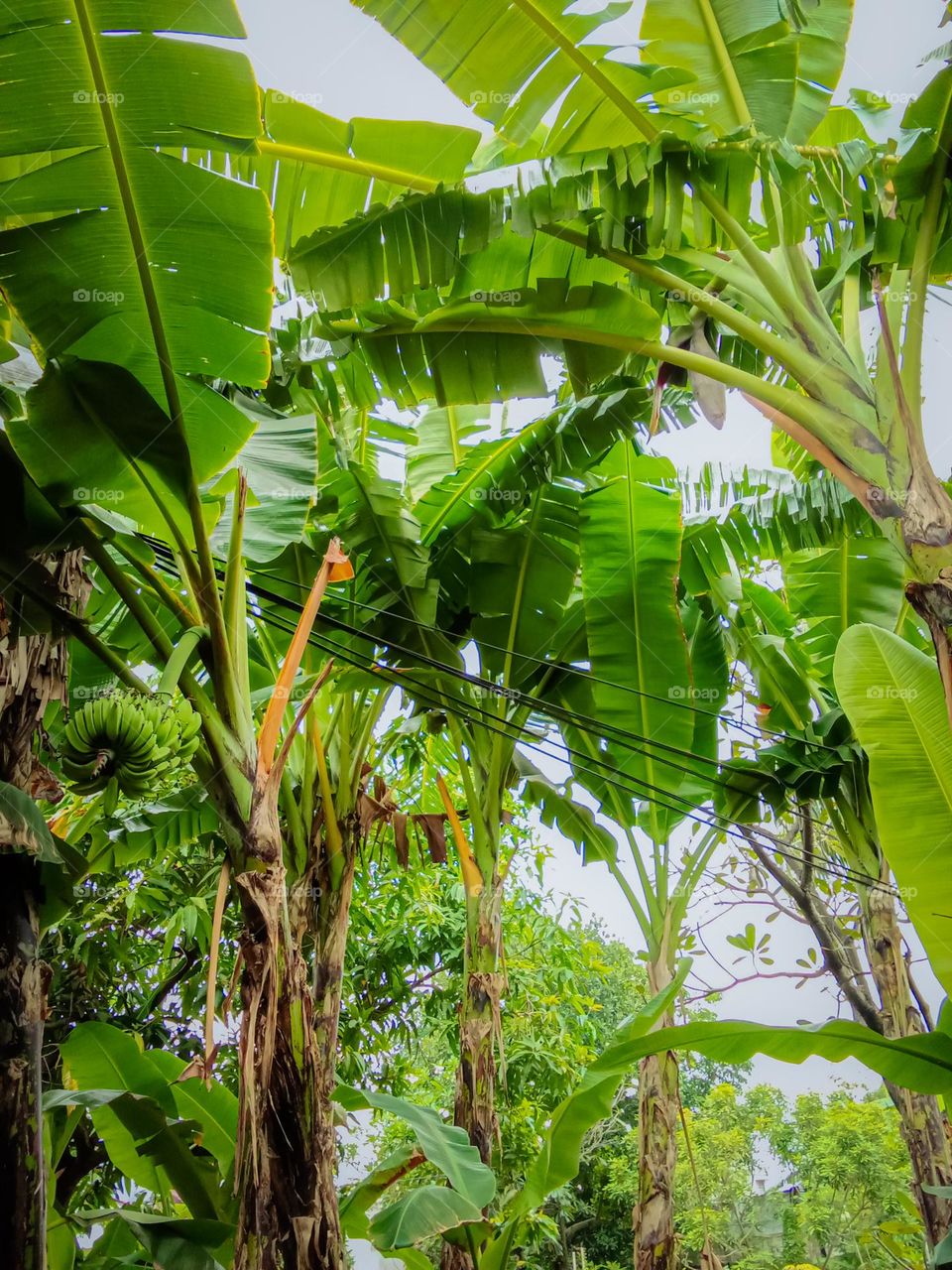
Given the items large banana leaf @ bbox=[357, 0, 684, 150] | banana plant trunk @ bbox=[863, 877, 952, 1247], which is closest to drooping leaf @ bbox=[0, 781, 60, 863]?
large banana leaf @ bbox=[357, 0, 684, 150]

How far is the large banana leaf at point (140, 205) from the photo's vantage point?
1.45 m

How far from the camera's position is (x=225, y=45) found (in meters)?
1.56

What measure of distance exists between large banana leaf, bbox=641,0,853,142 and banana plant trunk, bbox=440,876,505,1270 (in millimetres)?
2261

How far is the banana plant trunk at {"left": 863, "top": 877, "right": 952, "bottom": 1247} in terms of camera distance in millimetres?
2229

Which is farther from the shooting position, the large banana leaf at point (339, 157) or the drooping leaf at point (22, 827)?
the large banana leaf at point (339, 157)

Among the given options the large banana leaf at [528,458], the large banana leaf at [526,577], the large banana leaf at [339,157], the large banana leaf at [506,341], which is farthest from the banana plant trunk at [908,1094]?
the large banana leaf at [339,157]

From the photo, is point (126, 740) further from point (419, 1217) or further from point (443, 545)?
point (443, 545)

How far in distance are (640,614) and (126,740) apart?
1734mm

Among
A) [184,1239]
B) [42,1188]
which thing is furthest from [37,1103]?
[184,1239]

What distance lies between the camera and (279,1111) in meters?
1.48

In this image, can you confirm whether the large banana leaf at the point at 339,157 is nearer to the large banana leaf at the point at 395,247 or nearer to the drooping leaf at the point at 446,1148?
the large banana leaf at the point at 395,247

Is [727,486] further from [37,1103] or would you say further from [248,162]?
[37,1103]

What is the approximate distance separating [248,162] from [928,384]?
228 centimetres

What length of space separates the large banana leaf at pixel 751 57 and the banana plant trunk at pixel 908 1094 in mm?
2165
